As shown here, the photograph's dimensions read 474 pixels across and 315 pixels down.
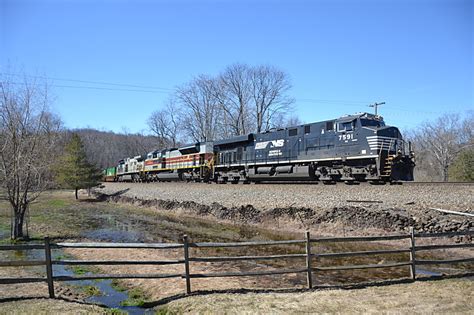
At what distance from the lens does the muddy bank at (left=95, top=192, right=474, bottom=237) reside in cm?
1226

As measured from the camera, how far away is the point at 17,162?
15.3 m

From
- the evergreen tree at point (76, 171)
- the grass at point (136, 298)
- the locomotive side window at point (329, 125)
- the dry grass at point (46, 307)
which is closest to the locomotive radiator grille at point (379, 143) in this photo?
the locomotive side window at point (329, 125)

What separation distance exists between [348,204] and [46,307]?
42.4 ft

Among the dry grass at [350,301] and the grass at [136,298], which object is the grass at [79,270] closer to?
the grass at [136,298]

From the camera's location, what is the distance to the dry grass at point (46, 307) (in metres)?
6.20

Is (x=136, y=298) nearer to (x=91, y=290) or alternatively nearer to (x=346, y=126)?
(x=91, y=290)

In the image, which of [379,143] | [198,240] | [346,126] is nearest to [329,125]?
[346,126]

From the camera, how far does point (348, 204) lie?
16.0 meters

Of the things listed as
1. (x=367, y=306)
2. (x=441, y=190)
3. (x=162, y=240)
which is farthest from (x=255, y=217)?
(x=367, y=306)

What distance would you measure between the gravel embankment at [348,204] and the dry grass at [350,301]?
582 cm

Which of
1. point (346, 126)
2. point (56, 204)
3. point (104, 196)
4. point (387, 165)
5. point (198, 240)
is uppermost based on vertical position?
point (346, 126)

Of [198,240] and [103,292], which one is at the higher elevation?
[103,292]

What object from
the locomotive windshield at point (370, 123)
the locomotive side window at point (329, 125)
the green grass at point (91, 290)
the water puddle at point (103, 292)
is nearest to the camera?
the water puddle at point (103, 292)

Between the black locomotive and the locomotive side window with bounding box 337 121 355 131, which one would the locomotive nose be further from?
the locomotive side window with bounding box 337 121 355 131
